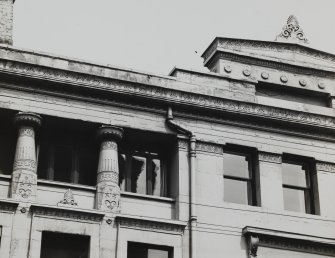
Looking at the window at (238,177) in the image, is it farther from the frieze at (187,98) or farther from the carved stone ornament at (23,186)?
the carved stone ornament at (23,186)

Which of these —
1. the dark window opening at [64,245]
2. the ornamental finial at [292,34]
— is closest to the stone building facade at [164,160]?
the dark window opening at [64,245]

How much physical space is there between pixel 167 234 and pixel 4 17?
9862 mm

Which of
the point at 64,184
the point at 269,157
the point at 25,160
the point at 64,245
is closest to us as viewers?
the point at 64,245

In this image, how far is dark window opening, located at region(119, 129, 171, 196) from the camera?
26016 millimetres

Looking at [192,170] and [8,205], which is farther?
[192,170]

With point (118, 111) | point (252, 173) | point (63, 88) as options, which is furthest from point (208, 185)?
point (63, 88)

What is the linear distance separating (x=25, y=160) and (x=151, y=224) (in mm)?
4550

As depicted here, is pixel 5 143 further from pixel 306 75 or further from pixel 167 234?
pixel 306 75

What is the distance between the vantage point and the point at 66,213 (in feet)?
78.1

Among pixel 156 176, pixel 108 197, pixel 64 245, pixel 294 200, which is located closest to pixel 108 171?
pixel 108 197

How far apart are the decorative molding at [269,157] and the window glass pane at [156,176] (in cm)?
364

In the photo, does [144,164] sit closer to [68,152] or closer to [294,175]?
[68,152]

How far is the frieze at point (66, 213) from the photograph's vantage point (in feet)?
77.0

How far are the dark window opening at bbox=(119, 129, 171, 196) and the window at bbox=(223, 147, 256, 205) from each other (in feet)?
7.01
